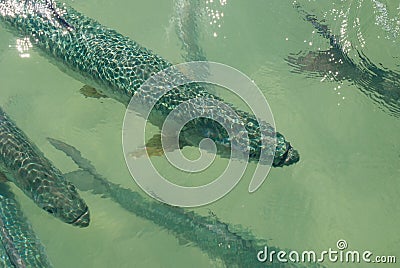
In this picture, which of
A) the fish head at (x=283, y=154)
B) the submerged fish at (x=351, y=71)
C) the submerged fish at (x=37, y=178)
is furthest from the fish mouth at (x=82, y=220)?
the submerged fish at (x=351, y=71)

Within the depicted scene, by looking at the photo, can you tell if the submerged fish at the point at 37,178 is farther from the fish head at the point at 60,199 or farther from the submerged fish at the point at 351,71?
the submerged fish at the point at 351,71

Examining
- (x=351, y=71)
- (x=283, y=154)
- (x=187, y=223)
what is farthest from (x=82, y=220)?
(x=351, y=71)

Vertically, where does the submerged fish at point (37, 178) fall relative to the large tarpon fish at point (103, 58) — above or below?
below

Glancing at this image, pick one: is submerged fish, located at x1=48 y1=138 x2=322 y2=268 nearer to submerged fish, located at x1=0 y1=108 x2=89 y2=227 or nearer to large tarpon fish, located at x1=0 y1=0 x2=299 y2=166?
submerged fish, located at x1=0 y1=108 x2=89 y2=227

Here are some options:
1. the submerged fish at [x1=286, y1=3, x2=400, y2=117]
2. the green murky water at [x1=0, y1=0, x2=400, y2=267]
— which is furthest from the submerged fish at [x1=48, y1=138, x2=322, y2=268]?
the submerged fish at [x1=286, y1=3, x2=400, y2=117]

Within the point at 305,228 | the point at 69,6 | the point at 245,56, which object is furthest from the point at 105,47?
the point at 305,228

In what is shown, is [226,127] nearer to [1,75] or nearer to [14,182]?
[14,182]
